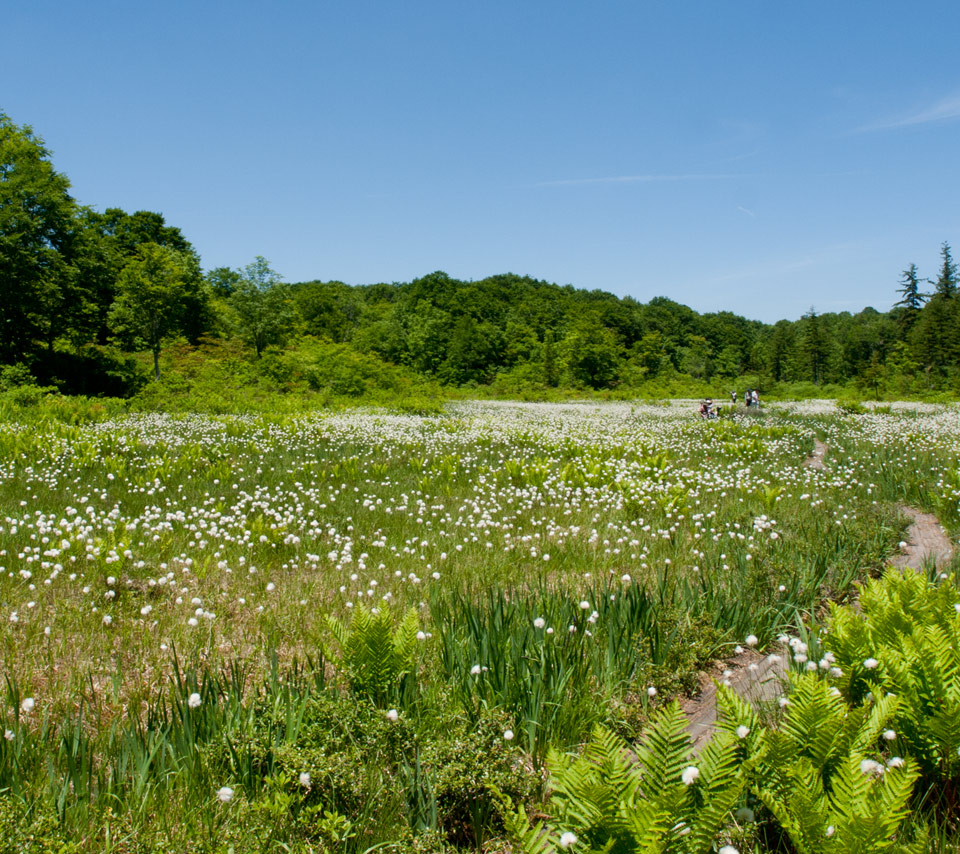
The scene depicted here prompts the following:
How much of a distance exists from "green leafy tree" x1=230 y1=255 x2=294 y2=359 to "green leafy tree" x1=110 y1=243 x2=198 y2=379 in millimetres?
9338

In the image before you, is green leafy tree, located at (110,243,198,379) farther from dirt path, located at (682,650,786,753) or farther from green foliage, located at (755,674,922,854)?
green foliage, located at (755,674,922,854)

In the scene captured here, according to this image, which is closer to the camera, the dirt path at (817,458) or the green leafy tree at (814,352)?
the dirt path at (817,458)

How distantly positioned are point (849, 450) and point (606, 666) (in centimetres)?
1337

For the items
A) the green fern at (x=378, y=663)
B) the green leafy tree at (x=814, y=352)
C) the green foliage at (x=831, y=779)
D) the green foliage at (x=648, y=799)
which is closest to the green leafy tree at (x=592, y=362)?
the green leafy tree at (x=814, y=352)

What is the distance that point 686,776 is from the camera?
2096mm

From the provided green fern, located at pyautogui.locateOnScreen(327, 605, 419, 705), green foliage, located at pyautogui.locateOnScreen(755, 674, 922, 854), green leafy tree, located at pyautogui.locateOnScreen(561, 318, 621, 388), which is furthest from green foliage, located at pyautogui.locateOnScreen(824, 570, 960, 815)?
green leafy tree, located at pyautogui.locateOnScreen(561, 318, 621, 388)

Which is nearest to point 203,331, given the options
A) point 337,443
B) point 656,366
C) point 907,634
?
point 337,443

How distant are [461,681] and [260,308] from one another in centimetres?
4770

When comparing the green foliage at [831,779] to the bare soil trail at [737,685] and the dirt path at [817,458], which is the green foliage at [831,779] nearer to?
the bare soil trail at [737,685]

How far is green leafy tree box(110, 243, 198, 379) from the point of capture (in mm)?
33281

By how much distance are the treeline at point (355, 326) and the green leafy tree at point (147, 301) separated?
0.32 feet

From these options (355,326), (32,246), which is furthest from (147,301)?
(355,326)

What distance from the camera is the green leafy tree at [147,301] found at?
33.3 metres

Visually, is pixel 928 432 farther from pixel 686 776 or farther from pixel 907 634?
pixel 686 776
